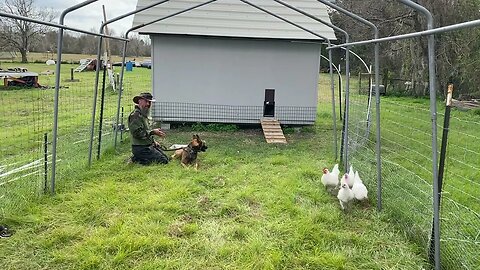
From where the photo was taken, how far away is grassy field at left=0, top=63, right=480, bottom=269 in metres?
3.40

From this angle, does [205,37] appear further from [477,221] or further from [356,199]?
[477,221]

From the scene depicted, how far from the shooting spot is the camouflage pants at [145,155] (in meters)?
6.32

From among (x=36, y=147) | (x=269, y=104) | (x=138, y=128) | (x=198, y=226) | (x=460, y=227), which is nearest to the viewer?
(x=460, y=227)

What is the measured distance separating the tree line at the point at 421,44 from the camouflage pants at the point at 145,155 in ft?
35.4

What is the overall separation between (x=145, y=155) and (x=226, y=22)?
437 cm

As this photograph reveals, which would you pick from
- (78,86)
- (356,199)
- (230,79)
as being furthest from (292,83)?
(78,86)

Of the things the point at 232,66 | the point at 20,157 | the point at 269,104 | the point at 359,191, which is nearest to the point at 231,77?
the point at 232,66

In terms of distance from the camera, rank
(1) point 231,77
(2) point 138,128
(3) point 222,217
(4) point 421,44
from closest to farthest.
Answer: (3) point 222,217, (2) point 138,128, (1) point 231,77, (4) point 421,44

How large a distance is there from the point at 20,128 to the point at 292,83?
6339 millimetres

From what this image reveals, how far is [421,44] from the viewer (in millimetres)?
15984

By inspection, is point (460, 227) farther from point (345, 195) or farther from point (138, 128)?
point (138, 128)

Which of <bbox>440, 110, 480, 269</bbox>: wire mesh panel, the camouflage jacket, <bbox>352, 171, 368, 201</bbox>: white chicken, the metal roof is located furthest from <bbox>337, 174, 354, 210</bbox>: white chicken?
the metal roof

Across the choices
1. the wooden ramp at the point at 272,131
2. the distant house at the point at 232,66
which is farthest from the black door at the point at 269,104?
the wooden ramp at the point at 272,131

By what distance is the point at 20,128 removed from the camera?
8781mm
